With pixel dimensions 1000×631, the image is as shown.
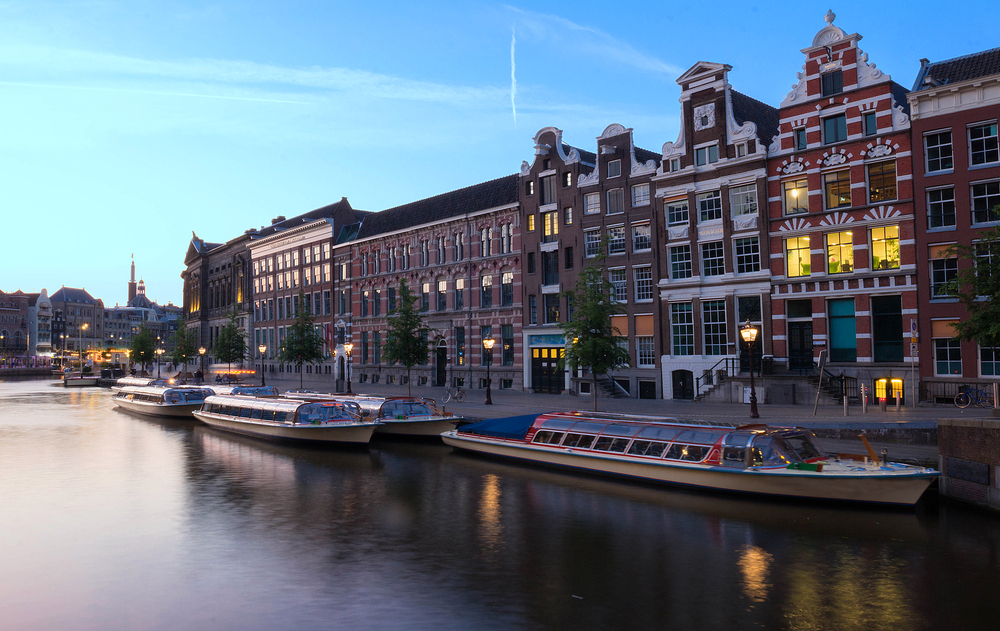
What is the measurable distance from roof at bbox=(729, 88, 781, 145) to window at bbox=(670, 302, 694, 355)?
417 inches

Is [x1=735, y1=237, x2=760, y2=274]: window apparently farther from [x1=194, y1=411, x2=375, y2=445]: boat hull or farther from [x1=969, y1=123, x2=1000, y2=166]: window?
[x1=194, y1=411, x2=375, y2=445]: boat hull

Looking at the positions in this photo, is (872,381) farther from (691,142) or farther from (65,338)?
(65,338)

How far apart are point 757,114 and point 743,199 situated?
678 cm

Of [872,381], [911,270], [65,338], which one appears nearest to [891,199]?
[911,270]

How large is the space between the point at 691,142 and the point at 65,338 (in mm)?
204355

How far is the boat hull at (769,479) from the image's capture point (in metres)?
17.4

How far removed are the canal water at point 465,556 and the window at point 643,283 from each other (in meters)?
21.5

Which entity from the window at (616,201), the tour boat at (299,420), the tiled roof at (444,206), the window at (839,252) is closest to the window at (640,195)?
the window at (616,201)

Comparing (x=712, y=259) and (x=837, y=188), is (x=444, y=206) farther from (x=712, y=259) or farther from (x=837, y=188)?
(x=837, y=188)

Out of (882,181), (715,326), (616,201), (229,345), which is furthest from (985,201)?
(229,345)

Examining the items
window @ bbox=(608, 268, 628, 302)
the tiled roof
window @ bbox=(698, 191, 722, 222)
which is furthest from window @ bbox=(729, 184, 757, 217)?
the tiled roof

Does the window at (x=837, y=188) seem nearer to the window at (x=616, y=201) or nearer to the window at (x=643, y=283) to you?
the window at (x=643, y=283)

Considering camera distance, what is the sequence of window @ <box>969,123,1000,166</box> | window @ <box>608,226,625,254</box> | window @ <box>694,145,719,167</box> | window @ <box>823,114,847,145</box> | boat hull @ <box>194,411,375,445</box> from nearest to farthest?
1. boat hull @ <box>194,411,375,445</box>
2. window @ <box>969,123,1000,166</box>
3. window @ <box>823,114,847,145</box>
4. window @ <box>694,145,719,167</box>
5. window @ <box>608,226,625,254</box>

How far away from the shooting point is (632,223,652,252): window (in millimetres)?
42750
